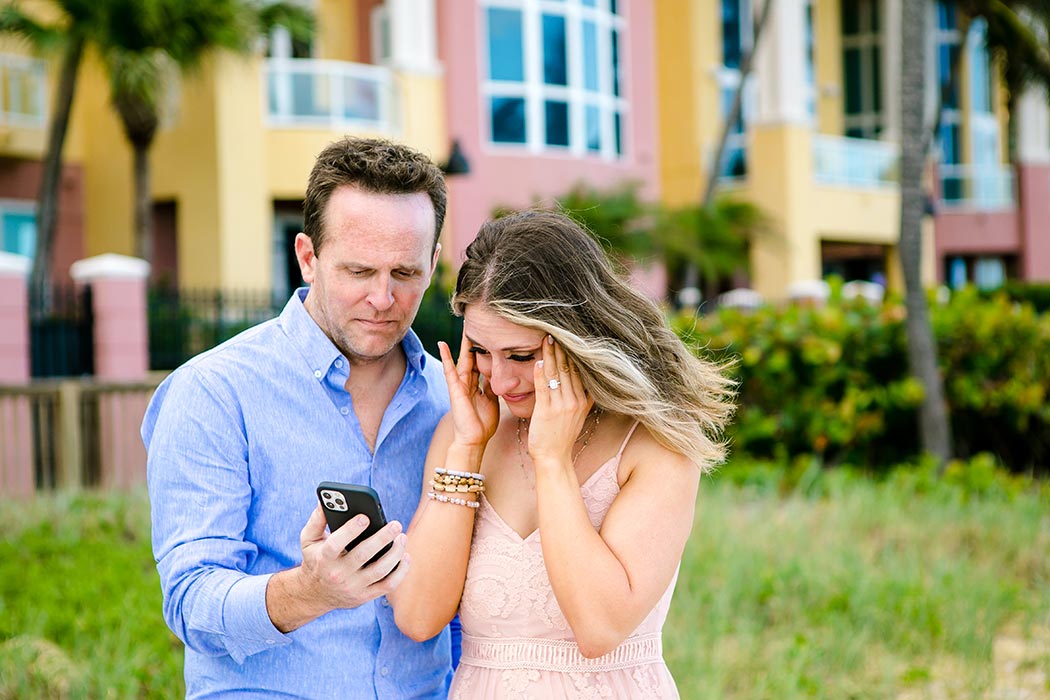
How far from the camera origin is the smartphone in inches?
83.6

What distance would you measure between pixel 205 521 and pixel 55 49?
13.8 meters

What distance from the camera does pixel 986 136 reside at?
102ft

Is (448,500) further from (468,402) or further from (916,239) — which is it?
(916,239)

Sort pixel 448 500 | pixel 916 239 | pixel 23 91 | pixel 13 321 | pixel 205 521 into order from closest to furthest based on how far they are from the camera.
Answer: pixel 205 521 < pixel 448 500 < pixel 916 239 < pixel 13 321 < pixel 23 91

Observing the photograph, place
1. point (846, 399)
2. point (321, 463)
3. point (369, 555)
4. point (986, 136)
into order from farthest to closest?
point (986, 136)
point (846, 399)
point (321, 463)
point (369, 555)

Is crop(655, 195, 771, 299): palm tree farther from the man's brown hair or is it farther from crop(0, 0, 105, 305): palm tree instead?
the man's brown hair

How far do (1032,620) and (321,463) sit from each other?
466cm

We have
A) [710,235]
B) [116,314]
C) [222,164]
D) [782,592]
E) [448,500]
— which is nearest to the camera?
[448,500]

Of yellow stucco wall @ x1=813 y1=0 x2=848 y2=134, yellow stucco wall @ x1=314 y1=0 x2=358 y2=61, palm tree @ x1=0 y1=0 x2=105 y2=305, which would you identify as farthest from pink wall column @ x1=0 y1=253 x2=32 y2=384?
yellow stucco wall @ x1=813 y1=0 x2=848 y2=134

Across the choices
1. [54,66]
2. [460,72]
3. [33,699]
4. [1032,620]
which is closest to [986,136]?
[460,72]

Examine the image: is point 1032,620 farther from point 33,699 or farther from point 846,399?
point 33,699

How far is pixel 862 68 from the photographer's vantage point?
28.7m

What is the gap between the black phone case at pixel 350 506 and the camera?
2.12 meters

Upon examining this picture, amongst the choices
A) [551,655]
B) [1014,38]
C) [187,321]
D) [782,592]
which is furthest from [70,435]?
[1014,38]
